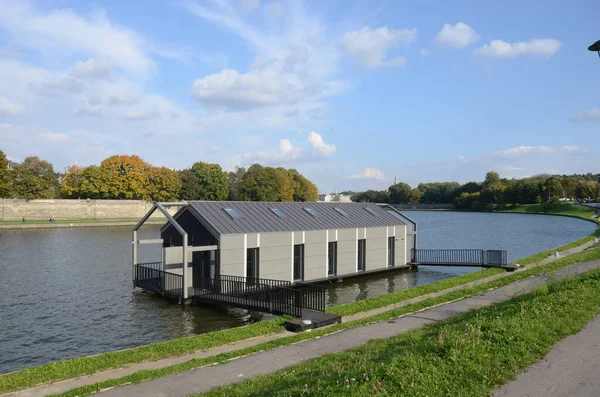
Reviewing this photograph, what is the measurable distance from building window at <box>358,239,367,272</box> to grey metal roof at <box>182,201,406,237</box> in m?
1.27

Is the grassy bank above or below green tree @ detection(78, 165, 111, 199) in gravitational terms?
below

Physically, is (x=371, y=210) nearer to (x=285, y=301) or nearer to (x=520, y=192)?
(x=285, y=301)

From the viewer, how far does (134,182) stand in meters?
107

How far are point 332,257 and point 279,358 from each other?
58.0 feet

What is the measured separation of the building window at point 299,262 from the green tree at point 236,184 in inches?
3781

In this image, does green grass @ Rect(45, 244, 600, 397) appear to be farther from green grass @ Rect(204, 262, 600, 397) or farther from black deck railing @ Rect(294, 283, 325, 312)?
black deck railing @ Rect(294, 283, 325, 312)

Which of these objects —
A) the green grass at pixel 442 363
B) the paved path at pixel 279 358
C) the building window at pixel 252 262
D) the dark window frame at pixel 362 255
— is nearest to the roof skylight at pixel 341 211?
the dark window frame at pixel 362 255

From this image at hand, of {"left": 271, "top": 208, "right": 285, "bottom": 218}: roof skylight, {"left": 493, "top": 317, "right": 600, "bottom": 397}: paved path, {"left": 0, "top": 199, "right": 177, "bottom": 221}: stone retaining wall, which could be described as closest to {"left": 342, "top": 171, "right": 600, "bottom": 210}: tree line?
{"left": 0, "top": 199, "right": 177, "bottom": 221}: stone retaining wall

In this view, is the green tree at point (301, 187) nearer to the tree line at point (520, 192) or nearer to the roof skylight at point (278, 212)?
the tree line at point (520, 192)

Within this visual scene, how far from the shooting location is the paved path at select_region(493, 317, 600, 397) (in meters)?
7.61

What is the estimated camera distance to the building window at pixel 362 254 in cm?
3100

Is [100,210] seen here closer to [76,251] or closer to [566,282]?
[76,251]

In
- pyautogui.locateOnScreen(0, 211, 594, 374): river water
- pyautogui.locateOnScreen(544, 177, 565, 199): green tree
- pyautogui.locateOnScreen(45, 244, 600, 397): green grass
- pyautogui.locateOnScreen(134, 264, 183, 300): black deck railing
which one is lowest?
pyautogui.locateOnScreen(0, 211, 594, 374): river water

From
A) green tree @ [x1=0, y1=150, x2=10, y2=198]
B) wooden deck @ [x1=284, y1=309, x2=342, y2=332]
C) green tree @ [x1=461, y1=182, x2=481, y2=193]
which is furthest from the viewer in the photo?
green tree @ [x1=461, y1=182, x2=481, y2=193]
